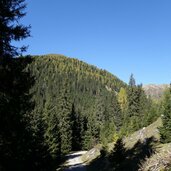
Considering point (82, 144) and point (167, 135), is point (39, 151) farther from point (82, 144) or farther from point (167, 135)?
point (82, 144)

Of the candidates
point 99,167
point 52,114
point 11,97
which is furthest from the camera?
point 52,114

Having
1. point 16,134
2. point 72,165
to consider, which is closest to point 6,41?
point 16,134

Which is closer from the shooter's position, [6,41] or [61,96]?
[6,41]

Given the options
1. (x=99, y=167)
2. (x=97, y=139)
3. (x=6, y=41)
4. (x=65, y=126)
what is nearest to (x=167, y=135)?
(x=99, y=167)

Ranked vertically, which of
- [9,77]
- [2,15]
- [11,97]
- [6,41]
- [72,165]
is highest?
[2,15]

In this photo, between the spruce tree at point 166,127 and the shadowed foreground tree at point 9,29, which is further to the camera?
the spruce tree at point 166,127

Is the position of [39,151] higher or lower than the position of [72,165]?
higher

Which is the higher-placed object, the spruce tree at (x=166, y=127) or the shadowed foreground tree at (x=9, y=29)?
the shadowed foreground tree at (x=9, y=29)

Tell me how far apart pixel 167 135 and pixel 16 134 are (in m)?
21.8

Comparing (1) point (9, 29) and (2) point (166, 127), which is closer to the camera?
(1) point (9, 29)

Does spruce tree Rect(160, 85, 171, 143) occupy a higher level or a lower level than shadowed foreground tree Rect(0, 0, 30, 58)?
lower

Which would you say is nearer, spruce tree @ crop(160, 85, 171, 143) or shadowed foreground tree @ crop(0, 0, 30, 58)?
shadowed foreground tree @ crop(0, 0, 30, 58)

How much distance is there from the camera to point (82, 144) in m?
85.1

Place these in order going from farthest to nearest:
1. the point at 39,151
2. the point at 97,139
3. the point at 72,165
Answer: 1. the point at 97,139
2. the point at 72,165
3. the point at 39,151
